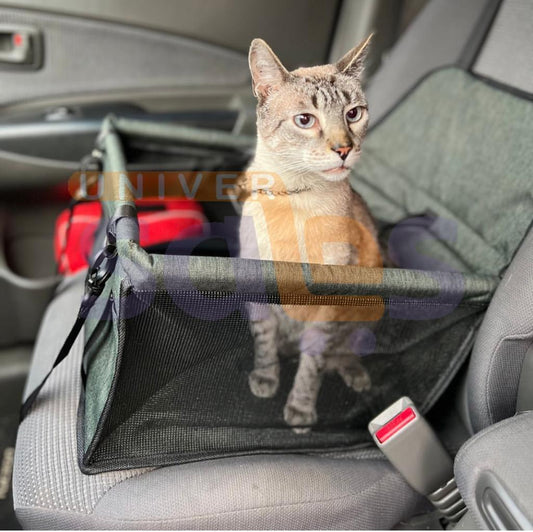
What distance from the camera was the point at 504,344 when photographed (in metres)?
0.75

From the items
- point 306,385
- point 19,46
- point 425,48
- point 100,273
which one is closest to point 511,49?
point 425,48

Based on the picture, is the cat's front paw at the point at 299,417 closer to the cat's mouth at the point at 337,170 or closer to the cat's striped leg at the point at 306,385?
the cat's striped leg at the point at 306,385

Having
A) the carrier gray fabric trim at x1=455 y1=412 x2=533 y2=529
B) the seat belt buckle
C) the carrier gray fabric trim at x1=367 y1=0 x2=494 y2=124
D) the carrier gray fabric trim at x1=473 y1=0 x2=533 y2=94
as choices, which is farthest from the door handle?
the carrier gray fabric trim at x1=455 y1=412 x2=533 y2=529

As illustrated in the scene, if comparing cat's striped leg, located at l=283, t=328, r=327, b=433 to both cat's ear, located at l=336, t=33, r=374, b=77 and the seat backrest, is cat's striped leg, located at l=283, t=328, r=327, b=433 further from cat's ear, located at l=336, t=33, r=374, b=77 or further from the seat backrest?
cat's ear, located at l=336, t=33, r=374, b=77

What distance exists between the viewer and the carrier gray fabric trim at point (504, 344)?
73cm

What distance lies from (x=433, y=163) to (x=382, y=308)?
0.50 meters

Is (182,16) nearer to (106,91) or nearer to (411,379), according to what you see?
(106,91)

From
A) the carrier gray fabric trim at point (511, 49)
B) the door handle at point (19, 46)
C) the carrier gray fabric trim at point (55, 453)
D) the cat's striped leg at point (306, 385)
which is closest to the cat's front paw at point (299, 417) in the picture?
the cat's striped leg at point (306, 385)

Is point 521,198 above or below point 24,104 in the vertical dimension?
above

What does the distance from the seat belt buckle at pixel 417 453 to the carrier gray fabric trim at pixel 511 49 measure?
59cm

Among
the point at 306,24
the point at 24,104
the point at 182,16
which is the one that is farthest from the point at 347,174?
the point at 24,104

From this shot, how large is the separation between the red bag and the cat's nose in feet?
1.57

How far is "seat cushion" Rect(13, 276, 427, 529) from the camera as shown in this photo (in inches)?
28.1

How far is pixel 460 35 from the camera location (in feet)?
3.70
